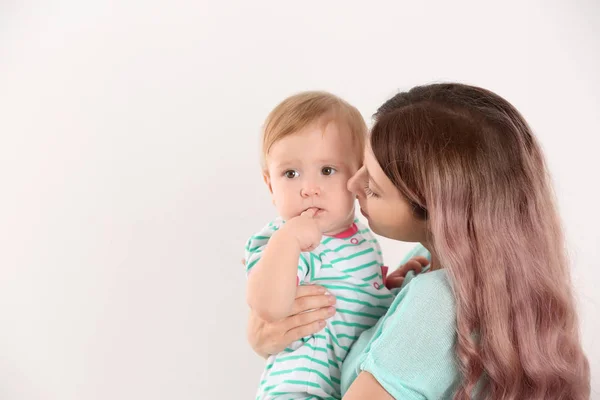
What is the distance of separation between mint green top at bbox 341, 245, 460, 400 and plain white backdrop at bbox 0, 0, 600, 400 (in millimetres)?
1450

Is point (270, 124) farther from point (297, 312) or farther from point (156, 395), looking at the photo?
point (156, 395)

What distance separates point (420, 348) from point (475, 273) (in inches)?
7.9

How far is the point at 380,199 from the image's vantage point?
1.78 metres

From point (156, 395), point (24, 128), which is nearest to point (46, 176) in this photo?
point (24, 128)

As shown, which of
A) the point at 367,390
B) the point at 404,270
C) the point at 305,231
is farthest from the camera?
the point at 404,270

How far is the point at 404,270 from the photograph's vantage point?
221 cm

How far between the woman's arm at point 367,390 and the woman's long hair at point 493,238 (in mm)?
173

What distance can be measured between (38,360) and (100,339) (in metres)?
0.29

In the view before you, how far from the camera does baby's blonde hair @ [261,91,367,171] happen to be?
1934mm

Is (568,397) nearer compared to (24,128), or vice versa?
(568,397)

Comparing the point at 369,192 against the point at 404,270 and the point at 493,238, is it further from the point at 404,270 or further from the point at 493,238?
the point at 404,270

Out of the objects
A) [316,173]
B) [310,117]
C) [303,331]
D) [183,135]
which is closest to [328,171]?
[316,173]

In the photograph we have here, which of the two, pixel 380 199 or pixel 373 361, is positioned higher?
pixel 380 199

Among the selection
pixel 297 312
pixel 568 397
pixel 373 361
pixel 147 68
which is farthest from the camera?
pixel 147 68
